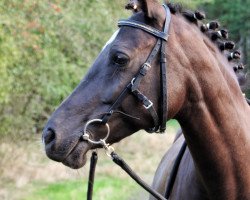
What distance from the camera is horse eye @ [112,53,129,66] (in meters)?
3.21

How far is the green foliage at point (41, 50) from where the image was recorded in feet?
27.9

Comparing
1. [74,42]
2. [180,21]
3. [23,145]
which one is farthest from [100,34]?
[180,21]

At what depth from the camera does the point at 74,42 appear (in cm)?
1135

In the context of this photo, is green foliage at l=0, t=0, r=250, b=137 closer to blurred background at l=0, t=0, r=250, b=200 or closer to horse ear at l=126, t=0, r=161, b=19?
blurred background at l=0, t=0, r=250, b=200

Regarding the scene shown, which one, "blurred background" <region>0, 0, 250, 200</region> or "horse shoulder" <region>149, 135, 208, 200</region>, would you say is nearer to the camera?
"horse shoulder" <region>149, 135, 208, 200</region>

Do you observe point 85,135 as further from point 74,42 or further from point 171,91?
point 74,42

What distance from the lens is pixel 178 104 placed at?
3309 mm

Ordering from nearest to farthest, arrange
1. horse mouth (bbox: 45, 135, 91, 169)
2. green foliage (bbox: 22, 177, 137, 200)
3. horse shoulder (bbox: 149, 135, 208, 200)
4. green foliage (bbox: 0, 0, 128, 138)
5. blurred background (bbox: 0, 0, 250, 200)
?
1. horse mouth (bbox: 45, 135, 91, 169)
2. horse shoulder (bbox: 149, 135, 208, 200)
3. green foliage (bbox: 0, 0, 128, 138)
4. blurred background (bbox: 0, 0, 250, 200)
5. green foliage (bbox: 22, 177, 137, 200)

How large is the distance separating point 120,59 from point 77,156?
59 centimetres

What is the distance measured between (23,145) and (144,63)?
7251 mm

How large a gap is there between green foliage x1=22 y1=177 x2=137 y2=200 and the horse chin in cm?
588

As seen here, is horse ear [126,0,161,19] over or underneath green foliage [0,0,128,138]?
over

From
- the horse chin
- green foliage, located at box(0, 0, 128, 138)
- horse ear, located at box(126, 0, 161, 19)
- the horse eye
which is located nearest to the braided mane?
horse ear, located at box(126, 0, 161, 19)

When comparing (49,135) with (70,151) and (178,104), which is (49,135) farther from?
(178,104)
